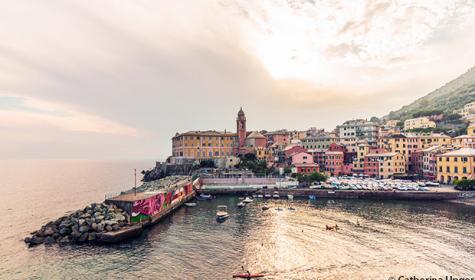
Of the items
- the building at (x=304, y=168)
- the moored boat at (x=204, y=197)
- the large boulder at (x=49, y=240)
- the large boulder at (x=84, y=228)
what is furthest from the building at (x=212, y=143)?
the large boulder at (x=49, y=240)

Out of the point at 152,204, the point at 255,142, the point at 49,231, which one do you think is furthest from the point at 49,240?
the point at 255,142

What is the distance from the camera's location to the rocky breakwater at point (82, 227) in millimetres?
38875

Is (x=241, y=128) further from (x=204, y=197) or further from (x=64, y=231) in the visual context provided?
(x=64, y=231)

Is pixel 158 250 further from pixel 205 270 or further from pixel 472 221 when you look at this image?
pixel 472 221

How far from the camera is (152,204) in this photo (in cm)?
→ 4888

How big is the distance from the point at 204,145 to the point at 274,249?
8467cm

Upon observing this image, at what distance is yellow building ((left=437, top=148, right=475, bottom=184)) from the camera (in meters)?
73.9

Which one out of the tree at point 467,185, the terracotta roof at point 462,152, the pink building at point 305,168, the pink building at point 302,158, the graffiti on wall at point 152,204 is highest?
the terracotta roof at point 462,152

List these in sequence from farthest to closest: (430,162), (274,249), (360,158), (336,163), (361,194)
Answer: (336,163)
(360,158)
(430,162)
(361,194)
(274,249)

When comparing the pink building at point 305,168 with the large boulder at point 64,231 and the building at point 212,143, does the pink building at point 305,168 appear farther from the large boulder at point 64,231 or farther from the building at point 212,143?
the large boulder at point 64,231

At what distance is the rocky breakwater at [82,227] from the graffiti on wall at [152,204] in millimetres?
1666

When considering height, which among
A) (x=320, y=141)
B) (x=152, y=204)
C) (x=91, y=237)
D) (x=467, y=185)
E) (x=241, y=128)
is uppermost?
(x=241, y=128)

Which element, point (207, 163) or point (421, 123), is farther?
point (421, 123)

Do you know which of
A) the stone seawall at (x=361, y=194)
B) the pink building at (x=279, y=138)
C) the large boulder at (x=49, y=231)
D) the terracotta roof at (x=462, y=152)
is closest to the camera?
the large boulder at (x=49, y=231)
